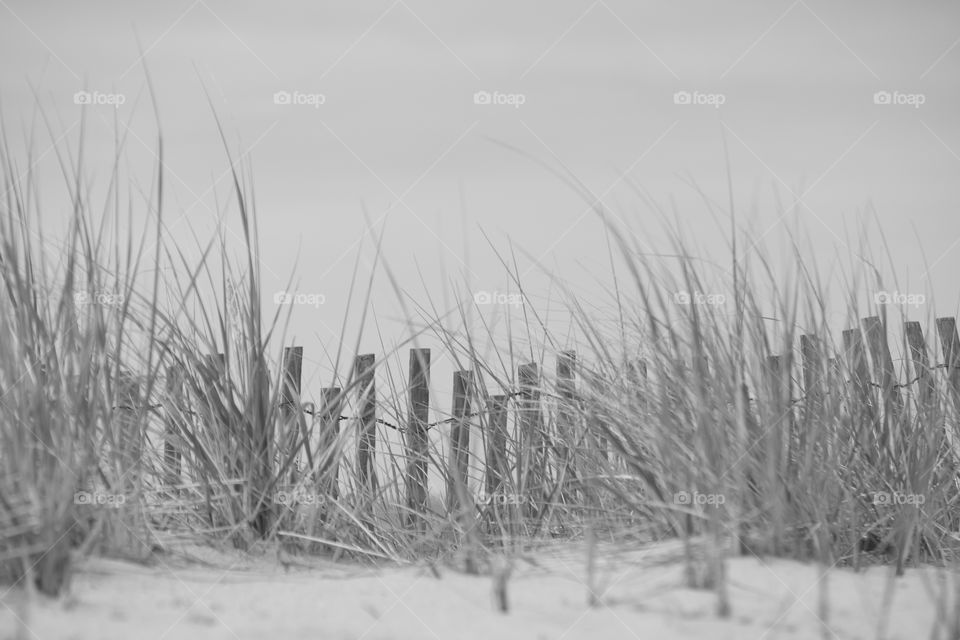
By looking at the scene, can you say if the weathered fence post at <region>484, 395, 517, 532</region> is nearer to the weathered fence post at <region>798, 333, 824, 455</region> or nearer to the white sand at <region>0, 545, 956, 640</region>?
the weathered fence post at <region>798, 333, 824, 455</region>

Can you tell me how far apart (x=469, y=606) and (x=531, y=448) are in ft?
3.76

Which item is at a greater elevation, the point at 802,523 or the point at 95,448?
the point at 95,448

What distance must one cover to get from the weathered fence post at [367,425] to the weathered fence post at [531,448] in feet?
1.47

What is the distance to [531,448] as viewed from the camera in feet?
7.86

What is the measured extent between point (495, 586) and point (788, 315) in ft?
2.83

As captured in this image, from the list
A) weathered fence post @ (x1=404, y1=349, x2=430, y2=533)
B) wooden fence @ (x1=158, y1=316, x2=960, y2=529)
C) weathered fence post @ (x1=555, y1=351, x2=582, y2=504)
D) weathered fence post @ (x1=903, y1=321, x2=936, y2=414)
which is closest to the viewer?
wooden fence @ (x1=158, y1=316, x2=960, y2=529)

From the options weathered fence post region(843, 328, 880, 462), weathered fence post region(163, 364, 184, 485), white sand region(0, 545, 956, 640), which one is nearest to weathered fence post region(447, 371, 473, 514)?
weathered fence post region(163, 364, 184, 485)

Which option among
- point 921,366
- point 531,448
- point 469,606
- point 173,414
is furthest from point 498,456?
point 921,366

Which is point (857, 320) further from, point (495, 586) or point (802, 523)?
point (495, 586)

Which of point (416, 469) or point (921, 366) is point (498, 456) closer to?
point (416, 469)

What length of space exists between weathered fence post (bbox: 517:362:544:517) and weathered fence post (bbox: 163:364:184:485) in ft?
2.88

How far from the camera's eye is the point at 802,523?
1.54 meters

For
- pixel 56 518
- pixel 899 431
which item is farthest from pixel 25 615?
pixel 899 431

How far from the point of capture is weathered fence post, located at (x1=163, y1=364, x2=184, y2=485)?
194 centimetres
